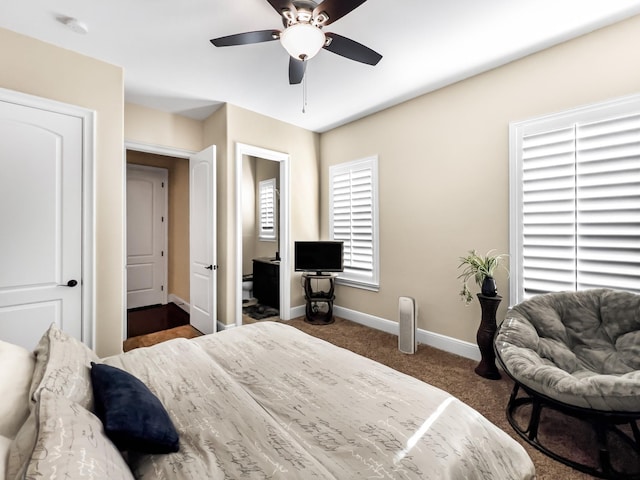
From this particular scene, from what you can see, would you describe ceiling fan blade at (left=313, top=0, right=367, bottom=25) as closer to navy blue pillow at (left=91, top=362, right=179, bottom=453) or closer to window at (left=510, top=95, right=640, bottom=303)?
window at (left=510, top=95, right=640, bottom=303)

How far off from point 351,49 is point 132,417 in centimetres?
231

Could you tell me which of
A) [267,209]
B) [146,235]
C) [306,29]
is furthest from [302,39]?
[146,235]

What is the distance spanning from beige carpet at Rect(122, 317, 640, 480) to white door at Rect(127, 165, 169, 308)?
1.61 meters

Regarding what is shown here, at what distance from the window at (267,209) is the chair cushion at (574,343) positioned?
4.08 m

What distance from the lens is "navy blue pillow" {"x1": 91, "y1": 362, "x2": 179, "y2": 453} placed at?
2.98ft

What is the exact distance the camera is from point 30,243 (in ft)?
7.42

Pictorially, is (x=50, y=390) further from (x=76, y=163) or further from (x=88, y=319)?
(x=76, y=163)

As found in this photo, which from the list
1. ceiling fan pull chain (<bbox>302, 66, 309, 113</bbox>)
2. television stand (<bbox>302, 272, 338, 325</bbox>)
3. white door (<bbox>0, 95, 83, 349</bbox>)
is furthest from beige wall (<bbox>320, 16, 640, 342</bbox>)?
white door (<bbox>0, 95, 83, 349</bbox>)

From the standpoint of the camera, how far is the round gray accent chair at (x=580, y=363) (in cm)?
153

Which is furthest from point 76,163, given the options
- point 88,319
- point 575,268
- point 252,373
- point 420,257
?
point 575,268

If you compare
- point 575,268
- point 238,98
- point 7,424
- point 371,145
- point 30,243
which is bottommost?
point 7,424

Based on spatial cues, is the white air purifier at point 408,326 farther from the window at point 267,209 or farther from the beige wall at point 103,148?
the window at point 267,209

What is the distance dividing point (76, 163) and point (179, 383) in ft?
7.17

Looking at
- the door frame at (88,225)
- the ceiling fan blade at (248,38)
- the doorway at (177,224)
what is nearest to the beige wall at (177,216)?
the doorway at (177,224)
